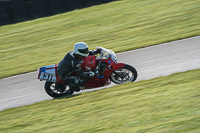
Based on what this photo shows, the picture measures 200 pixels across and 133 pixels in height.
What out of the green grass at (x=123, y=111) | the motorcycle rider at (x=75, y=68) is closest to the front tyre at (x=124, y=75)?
the green grass at (x=123, y=111)

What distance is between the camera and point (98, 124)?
670 cm

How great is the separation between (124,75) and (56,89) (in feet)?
7.34

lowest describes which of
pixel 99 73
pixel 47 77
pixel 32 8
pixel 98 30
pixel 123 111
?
pixel 123 111

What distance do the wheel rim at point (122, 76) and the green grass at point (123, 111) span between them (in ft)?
1.02

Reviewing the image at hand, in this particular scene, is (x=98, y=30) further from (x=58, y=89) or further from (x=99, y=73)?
(x=99, y=73)

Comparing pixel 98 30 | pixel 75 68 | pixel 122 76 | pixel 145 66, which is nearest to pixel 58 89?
pixel 75 68

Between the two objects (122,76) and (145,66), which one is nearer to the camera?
(122,76)

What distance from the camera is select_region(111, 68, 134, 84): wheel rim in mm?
9016

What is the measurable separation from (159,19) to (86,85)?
783 centimetres

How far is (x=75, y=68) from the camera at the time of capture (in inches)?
344

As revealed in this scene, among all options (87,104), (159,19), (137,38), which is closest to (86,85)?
(87,104)

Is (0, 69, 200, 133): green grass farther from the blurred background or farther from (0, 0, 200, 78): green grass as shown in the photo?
the blurred background

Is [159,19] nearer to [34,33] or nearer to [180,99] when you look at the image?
[34,33]

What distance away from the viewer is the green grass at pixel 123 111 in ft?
20.5
